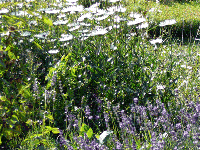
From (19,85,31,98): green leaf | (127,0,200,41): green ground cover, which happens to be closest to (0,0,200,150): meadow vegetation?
(19,85,31,98): green leaf

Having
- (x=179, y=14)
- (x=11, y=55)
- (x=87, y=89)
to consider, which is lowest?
(x=87, y=89)

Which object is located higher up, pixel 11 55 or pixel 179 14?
pixel 11 55

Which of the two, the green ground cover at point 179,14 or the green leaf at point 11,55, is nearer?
the green leaf at point 11,55

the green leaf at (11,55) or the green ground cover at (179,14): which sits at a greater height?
the green leaf at (11,55)

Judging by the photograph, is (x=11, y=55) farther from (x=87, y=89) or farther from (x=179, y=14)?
(x=179, y=14)

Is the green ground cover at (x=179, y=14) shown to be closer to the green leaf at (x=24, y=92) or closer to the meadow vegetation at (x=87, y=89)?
the meadow vegetation at (x=87, y=89)

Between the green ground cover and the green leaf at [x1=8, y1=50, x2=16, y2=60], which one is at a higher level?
the green leaf at [x1=8, y1=50, x2=16, y2=60]

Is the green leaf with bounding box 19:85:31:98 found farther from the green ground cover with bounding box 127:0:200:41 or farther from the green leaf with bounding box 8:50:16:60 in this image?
the green ground cover with bounding box 127:0:200:41

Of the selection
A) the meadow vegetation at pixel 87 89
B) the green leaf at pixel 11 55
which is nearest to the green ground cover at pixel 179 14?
the meadow vegetation at pixel 87 89

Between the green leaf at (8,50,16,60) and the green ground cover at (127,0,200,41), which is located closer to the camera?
the green leaf at (8,50,16,60)

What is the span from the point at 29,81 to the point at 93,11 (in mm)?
1081

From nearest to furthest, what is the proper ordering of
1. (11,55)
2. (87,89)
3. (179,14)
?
(11,55) < (87,89) < (179,14)

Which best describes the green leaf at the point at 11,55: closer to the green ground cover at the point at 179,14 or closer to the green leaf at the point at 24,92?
the green leaf at the point at 24,92

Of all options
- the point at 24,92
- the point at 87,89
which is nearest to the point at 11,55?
the point at 24,92
